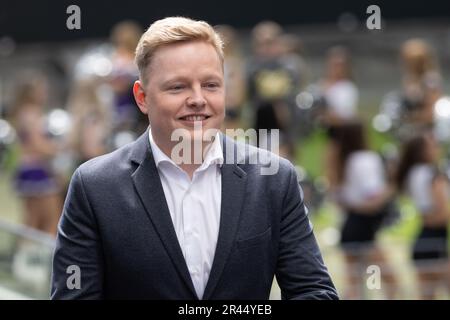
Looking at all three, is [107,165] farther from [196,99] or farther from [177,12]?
[177,12]

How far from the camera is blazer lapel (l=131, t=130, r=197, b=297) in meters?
2.75

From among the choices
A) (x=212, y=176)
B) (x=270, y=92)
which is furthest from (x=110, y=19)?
(x=212, y=176)

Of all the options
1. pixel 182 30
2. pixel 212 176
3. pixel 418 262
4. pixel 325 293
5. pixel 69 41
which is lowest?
pixel 418 262

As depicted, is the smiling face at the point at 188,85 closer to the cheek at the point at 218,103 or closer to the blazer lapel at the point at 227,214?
the cheek at the point at 218,103

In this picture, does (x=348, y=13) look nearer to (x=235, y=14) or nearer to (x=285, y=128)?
(x=235, y=14)

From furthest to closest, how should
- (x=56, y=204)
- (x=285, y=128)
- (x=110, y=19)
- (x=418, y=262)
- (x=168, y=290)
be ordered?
1. (x=110, y=19)
2. (x=285, y=128)
3. (x=56, y=204)
4. (x=418, y=262)
5. (x=168, y=290)

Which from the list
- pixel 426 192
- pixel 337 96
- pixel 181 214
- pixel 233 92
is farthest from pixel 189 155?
pixel 337 96

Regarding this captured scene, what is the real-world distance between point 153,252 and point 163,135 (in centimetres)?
32

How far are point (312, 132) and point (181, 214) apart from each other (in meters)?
7.93

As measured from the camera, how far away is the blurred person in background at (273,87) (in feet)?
31.9

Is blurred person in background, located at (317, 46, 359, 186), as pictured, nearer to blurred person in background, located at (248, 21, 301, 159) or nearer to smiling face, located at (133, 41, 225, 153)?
blurred person in background, located at (248, 21, 301, 159)

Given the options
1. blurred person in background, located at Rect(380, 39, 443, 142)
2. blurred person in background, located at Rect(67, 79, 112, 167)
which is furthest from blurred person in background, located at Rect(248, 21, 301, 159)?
blurred person in background, located at Rect(67, 79, 112, 167)

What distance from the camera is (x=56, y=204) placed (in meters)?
9.11

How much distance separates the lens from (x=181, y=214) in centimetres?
283
